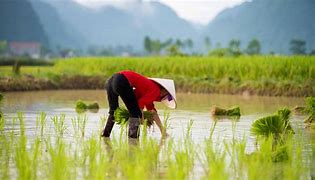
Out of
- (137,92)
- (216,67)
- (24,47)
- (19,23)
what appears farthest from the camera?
(19,23)

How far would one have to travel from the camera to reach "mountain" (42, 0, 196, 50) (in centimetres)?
17038

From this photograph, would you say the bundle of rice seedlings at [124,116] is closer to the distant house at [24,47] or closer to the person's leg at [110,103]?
the person's leg at [110,103]

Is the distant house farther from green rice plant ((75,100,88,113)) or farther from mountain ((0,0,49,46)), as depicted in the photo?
green rice plant ((75,100,88,113))

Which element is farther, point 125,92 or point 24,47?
point 24,47

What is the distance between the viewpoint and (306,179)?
5.54m

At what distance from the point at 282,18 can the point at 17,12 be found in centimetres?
4596

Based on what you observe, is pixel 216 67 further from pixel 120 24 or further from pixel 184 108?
pixel 120 24

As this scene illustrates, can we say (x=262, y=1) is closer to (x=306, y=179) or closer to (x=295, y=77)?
(x=295, y=77)

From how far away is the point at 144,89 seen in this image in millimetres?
8000

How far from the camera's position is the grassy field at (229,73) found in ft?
58.7

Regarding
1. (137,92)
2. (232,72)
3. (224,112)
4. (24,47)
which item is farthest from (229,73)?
(24,47)

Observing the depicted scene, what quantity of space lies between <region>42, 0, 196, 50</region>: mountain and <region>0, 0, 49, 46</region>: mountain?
137 feet

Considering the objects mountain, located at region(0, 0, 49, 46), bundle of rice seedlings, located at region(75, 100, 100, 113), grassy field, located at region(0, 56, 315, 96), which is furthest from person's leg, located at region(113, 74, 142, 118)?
mountain, located at region(0, 0, 49, 46)

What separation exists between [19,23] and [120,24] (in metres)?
59.7
